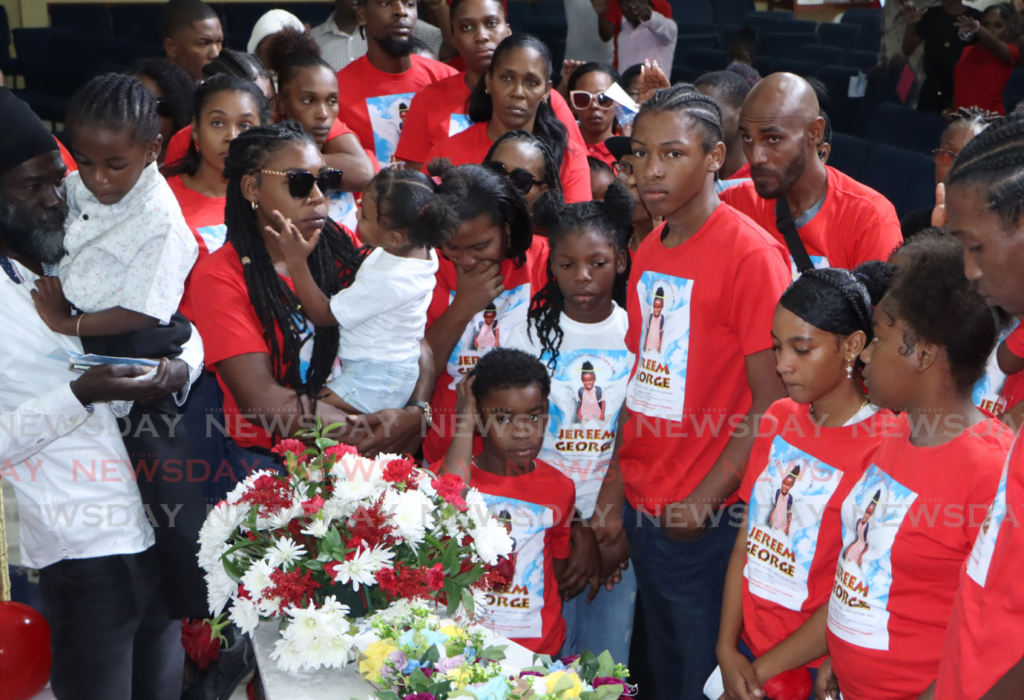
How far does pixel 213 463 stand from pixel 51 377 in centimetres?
46

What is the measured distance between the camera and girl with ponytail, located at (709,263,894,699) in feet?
6.48

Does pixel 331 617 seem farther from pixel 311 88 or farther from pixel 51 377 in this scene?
pixel 311 88

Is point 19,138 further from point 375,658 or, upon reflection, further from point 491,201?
point 375,658

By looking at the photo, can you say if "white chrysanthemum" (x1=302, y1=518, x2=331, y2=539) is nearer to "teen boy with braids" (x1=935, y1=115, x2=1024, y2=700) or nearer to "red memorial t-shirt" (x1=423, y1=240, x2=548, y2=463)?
"red memorial t-shirt" (x1=423, y1=240, x2=548, y2=463)

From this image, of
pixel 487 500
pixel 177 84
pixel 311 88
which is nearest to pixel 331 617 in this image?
pixel 487 500

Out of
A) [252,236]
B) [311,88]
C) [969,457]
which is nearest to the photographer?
[969,457]

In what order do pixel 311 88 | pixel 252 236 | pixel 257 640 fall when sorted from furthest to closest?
pixel 311 88 < pixel 252 236 < pixel 257 640

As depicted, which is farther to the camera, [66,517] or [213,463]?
[213,463]

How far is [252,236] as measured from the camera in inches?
93.4

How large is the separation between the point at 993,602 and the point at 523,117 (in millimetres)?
2297

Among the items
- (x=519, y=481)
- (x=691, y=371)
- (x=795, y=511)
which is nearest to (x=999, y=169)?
(x=795, y=511)

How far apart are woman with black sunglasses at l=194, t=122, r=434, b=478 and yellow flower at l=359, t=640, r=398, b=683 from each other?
30.2 inches

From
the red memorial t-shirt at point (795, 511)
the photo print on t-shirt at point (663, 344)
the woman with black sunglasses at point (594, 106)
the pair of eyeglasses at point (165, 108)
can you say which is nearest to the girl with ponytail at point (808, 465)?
the red memorial t-shirt at point (795, 511)

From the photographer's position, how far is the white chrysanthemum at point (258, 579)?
5.75 feet
